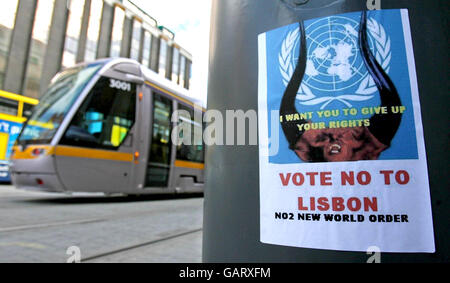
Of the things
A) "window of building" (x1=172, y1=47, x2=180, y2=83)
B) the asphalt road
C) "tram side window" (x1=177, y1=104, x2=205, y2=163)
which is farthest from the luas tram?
"window of building" (x1=172, y1=47, x2=180, y2=83)

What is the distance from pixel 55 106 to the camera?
5.84 m

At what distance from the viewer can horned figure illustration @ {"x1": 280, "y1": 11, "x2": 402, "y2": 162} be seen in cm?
87

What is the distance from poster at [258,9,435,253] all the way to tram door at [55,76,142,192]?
541cm

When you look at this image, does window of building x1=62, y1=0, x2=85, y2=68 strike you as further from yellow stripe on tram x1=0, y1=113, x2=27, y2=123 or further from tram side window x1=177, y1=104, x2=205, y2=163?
tram side window x1=177, y1=104, x2=205, y2=163

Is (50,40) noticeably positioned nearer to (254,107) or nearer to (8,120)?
(8,120)

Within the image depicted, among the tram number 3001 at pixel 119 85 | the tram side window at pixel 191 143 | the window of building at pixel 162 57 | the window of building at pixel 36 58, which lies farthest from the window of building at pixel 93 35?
the tram number 3001 at pixel 119 85

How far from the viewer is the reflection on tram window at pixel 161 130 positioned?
23.4ft

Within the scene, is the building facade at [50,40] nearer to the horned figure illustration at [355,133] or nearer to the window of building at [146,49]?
the window of building at [146,49]

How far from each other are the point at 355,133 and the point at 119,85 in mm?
6181

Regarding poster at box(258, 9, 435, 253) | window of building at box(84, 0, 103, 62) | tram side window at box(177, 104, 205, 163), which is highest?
window of building at box(84, 0, 103, 62)

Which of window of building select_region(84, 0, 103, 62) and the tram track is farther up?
window of building select_region(84, 0, 103, 62)

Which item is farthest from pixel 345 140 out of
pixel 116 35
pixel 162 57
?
pixel 162 57
